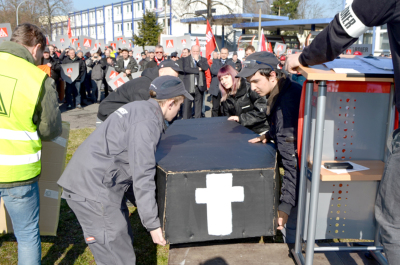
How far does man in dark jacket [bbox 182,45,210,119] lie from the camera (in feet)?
27.1

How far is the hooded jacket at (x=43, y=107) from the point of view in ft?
7.47

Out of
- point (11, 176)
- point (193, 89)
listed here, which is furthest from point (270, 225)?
point (193, 89)

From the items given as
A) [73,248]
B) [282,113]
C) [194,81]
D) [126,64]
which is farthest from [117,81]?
[282,113]

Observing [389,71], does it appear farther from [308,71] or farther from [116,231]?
[116,231]

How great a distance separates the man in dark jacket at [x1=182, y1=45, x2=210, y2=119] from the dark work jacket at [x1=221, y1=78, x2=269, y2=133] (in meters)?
3.15

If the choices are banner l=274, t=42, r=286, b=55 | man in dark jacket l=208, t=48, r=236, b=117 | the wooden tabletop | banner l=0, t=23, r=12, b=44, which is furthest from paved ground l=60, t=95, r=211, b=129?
the wooden tabletop

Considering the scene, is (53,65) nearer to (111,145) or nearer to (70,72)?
(70,72)

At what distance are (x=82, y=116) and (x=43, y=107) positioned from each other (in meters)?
8.71

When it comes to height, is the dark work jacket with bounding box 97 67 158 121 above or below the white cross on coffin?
above

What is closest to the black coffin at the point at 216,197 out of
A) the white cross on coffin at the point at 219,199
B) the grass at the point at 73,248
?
the white cross on coffin at the point at 219,199

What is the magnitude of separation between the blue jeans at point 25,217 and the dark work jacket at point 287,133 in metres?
1.70

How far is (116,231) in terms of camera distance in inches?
87.5

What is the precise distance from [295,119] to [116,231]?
1480 mm

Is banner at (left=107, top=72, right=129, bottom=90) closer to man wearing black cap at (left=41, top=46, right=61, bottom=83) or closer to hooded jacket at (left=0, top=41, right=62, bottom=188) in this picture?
man wearing black cap at (left=41, top=46, right=61, bottom=83)
